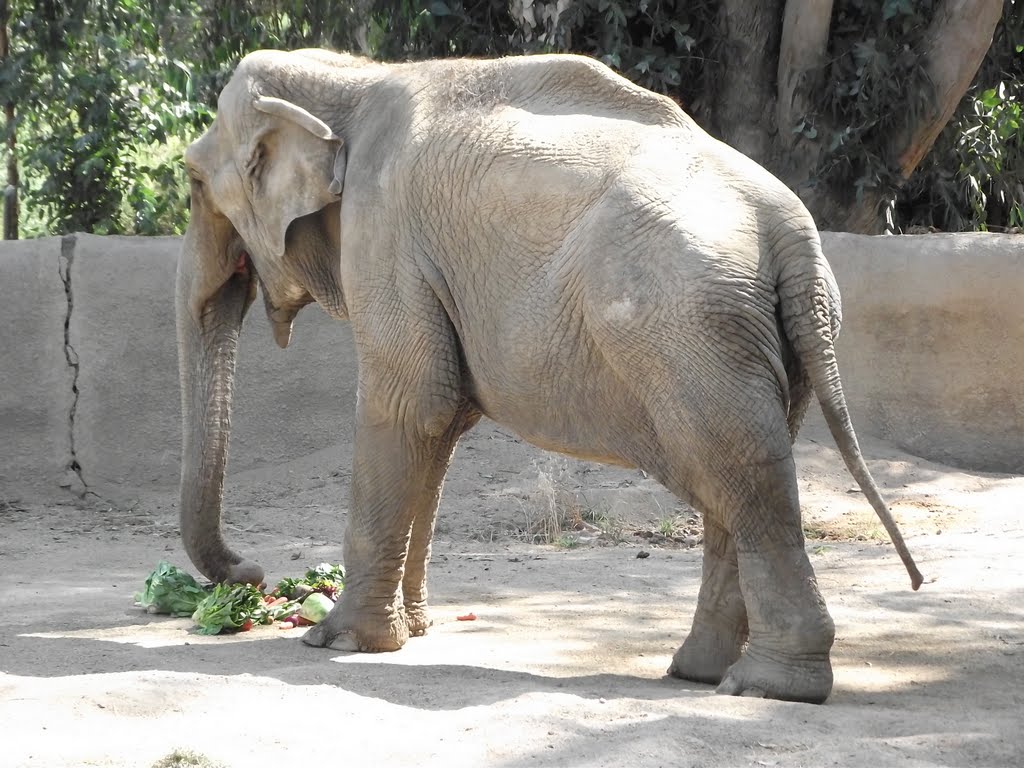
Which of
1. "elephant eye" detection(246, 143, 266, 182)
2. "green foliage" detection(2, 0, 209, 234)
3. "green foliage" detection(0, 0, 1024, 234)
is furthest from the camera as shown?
"green foliage" detection(2, 0, 209, 234)

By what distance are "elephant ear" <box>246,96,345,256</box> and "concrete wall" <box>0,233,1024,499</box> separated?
3.63 m

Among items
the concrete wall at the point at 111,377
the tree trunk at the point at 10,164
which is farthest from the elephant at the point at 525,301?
the tree trunk at the point at 10,164

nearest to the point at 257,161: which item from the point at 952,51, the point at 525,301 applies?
Result: the point at 525,301

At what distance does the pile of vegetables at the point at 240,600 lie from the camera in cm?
585

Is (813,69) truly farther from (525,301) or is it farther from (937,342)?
(525,301)

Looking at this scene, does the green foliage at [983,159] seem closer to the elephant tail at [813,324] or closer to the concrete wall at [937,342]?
the concrete wall at [937,342]

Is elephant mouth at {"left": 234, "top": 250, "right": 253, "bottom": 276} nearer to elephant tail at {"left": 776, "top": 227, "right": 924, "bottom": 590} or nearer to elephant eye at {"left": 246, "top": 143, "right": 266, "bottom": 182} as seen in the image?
elephant eye at {"left": 246, "top": 143, "right": 266, "bottom": 182}

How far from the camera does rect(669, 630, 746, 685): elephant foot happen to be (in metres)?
4.94

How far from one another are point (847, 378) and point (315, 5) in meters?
5.57

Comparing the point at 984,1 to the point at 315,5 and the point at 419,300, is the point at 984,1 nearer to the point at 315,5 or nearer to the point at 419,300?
the point at 315,5

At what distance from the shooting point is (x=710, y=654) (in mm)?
4953

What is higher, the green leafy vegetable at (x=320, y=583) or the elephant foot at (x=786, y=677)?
the elephant foot at (x=786, y=677)

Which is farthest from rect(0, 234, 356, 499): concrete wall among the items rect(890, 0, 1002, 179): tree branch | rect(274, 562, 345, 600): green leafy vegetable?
rect(890, 0, 1002, 179): tree branch

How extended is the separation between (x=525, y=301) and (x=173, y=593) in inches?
88.0
